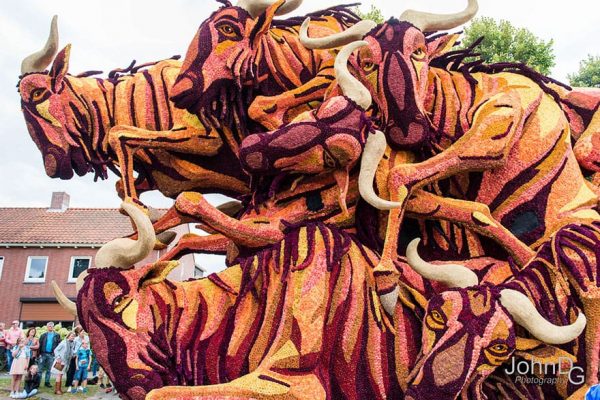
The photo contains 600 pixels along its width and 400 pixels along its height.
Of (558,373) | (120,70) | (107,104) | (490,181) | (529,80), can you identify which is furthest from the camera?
(120,70)

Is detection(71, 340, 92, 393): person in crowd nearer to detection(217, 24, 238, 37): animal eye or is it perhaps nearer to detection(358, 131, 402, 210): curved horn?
detection(217, 24, 238, 37): animal eye

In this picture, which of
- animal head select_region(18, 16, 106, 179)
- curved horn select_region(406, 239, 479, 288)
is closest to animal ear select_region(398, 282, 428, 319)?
curved horn select_region(406, 239, 479, 288)

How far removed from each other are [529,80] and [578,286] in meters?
2.11

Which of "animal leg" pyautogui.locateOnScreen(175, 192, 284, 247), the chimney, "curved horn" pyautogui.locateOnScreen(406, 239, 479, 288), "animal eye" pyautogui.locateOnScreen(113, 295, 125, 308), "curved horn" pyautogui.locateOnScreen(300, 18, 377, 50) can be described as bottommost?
"animal eye" pyautogui.locateOnScreen(113, 295, 125, 308)

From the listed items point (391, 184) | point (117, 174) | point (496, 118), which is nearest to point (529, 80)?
point (496, 118)

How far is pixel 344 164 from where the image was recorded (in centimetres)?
473

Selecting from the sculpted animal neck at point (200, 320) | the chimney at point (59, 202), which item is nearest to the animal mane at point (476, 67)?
the sculpted animal neck at point (200, 320)

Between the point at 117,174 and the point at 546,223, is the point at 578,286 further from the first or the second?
the point at 117,174

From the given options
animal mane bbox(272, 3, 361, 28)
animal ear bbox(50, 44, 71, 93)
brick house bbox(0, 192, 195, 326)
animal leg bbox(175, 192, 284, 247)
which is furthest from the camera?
brick house bbox(0, 192, 195, 326)

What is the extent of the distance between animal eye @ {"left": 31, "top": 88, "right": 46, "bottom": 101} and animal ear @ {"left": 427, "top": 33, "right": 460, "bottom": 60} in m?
3.86

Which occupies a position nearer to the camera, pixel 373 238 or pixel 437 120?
pixel 373 238

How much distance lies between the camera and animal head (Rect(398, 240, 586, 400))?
12.7ft

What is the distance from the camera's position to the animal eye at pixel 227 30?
5.36 meters

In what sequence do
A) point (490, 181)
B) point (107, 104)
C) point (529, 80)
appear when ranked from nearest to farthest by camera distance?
point (490, 181) < point (529, 80) < point (107, 104)
